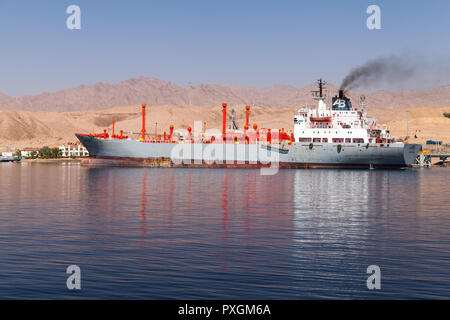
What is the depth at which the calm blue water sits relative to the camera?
16.5m

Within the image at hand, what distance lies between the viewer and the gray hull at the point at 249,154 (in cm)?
9812

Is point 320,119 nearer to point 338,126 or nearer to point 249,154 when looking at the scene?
point 338,126

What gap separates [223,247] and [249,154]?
273 ft

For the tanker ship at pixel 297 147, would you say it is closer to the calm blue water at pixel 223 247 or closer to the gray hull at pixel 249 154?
the gray hull at pixel 249 154

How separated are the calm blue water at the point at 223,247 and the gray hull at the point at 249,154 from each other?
56.7 m

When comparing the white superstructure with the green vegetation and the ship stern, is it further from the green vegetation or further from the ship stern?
the green vegetation

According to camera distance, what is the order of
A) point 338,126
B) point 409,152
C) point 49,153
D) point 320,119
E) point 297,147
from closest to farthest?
point 409,152 → point 297,147 → point 338,126 → point 320,119 → point 49,153

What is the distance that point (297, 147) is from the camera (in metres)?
101

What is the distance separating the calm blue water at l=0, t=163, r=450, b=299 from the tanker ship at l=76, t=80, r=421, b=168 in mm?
57165

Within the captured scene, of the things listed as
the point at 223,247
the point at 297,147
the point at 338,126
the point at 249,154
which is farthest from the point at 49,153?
the point at 223,247

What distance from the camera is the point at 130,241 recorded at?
24.0 meters
